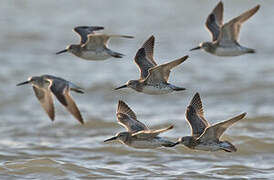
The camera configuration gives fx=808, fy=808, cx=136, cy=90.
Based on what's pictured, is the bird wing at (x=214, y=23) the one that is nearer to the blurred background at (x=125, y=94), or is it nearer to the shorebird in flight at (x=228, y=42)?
the shorebird in flight at (x=228, y=42)

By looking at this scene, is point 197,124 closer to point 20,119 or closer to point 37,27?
point 20,119

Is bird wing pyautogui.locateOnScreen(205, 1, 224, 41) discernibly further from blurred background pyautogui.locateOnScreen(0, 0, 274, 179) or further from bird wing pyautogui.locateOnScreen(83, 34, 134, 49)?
blurred background pyautogui.locateOnScreen(0, 0, 274, 179)

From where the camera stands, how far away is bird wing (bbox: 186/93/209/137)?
9.87m

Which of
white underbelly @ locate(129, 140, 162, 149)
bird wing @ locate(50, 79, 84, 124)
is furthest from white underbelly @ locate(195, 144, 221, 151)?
bird wing @ locate(50, 79, 84, 124)

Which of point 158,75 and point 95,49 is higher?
point 95,49

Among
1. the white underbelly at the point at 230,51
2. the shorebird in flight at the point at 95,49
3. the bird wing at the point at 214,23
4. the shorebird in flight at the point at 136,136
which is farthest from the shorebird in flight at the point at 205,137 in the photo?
the bird wing at the point at 214,23

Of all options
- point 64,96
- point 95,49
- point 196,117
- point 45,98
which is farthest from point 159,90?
point 45,98

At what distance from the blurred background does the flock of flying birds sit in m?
1.36

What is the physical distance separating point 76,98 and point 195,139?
7410 millimetres

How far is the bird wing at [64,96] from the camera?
9.09 meters

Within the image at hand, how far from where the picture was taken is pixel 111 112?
15445 mm

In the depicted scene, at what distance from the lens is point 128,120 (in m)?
10.1

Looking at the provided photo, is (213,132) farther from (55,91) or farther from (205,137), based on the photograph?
(55,91)

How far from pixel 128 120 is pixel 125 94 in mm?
6742
